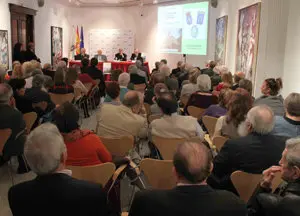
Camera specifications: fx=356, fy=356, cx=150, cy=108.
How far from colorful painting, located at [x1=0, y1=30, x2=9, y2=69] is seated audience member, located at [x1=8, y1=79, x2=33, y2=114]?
197 inches

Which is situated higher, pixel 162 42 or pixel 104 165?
pixel 162 42

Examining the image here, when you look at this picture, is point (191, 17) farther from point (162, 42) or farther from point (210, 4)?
point (162, 42)

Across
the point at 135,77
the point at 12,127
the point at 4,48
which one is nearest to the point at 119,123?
the point at 12,127

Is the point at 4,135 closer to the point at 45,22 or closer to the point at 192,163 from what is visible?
the point at 192,163

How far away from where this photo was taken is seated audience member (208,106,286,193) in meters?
2.73

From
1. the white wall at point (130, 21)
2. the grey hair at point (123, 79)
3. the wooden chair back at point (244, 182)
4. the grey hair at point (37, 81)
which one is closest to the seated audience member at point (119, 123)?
the wooden chair back at point (244, 182)

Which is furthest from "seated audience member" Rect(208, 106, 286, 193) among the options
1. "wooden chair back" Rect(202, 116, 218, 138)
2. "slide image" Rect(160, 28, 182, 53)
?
"slide image" Rect(160, 28, 182, 53)

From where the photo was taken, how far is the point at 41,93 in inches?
209

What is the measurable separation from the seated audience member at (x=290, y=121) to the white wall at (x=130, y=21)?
1241 cm

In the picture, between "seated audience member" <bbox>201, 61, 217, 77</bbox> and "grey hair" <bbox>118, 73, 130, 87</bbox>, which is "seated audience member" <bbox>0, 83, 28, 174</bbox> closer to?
"grey hair" <bbox>118, 73, 130, 87</bbox>

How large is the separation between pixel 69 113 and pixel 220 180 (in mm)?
1323

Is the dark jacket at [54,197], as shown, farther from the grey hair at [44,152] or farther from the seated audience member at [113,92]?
the seated audience member at [113,92]

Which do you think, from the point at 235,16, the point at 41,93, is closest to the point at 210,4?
the point at 235,16

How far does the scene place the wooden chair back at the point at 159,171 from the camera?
2.76 meters
